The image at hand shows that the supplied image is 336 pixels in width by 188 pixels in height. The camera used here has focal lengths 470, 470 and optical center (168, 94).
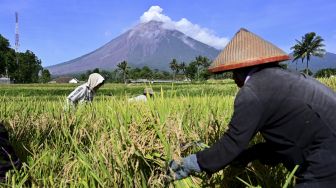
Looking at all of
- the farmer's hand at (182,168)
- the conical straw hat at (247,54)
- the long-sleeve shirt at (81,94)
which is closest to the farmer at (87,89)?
the long-sleeve shirt at (81,94)

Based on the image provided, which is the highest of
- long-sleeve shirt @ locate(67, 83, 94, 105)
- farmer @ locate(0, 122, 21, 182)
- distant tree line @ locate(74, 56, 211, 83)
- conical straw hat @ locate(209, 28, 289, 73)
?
conical straw hat @ locate(209, 28, 289, 73)

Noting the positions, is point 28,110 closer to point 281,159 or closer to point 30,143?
point 30,143

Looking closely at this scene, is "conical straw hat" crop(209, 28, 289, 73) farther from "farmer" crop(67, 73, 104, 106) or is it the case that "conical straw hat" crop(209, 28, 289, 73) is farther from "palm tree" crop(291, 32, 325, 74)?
"palm tree" crop(291, 32, 325, 74)

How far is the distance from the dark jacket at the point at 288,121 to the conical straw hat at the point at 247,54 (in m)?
0.07

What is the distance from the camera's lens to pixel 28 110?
15.6 feet

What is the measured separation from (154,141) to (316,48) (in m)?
88.2

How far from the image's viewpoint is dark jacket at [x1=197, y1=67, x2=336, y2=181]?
1822 mm

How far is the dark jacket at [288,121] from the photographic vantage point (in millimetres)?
1822

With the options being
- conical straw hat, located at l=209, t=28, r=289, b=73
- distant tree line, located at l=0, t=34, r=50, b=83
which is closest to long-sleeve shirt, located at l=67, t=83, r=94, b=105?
conical straw hat, located at l=209, t=28, r=289, b=73

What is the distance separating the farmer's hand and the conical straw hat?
413mm

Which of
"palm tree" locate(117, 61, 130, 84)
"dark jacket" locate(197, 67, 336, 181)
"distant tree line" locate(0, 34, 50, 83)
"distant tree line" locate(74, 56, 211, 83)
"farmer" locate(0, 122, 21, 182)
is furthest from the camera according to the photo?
A: "palm tree" locate(117, 61, 130, 84)

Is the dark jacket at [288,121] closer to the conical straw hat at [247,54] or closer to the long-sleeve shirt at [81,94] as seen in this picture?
the conical straw hat at [247,54]

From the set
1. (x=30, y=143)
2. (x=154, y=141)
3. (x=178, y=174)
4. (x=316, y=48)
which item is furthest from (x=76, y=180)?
(x=316, y=48)

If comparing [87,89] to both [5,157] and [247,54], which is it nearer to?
[5,157]
